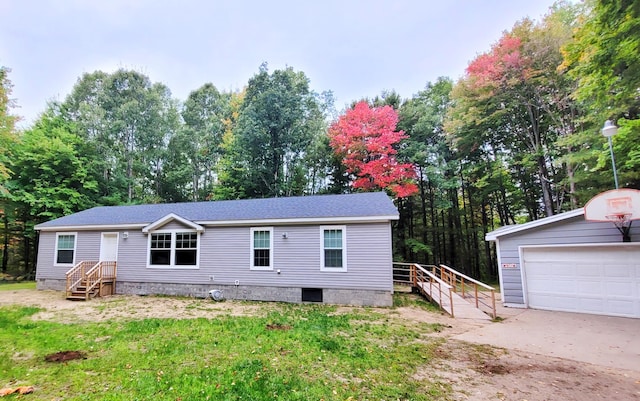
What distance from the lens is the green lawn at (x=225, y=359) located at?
3.54 meters

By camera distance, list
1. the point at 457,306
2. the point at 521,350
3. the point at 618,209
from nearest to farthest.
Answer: the point at 521,350, the point at 618,209, the point at 457,306

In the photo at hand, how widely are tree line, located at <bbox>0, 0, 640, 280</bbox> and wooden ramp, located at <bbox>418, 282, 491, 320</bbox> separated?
7421 millimetres

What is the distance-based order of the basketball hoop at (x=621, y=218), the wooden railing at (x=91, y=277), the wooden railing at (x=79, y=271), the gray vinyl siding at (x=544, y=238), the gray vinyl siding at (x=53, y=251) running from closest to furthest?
the basketball hoop at (x=621, y=218), the gray vinyl siding at (x=544, y=238), the wooden railing at (x=91, y=277), the wooden railing at (x=79, y=271), the gray vinyl siding at (x=53, y=251)

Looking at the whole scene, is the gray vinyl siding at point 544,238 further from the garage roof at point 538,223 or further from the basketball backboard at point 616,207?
the basketball backboard at point 616,207

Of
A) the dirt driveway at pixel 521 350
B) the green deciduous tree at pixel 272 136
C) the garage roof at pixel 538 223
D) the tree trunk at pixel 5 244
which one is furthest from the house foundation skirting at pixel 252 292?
the tree trunk at pixel 5 244

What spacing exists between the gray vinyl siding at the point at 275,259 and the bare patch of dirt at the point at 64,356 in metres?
5.61

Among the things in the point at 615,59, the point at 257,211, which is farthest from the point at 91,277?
the point at 615,59

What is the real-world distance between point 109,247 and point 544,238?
15906 millimetres

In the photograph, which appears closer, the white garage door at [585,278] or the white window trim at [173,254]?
the white garage door at [585,278]

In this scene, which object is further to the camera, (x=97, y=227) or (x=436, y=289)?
(x=97, y=227)

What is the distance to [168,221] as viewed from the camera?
36.6 feet

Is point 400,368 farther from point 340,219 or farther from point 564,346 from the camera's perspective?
point 340,219

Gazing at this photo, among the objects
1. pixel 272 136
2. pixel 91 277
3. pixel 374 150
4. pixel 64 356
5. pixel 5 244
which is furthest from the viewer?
pixel 5 244

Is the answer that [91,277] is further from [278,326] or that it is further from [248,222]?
[278,326]
